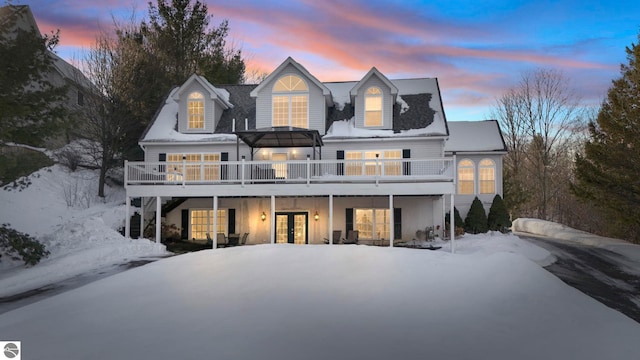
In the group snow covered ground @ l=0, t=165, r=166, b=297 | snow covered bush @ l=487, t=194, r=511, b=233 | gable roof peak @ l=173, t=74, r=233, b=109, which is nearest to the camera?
snow covered ground @ l=0, t=165, r=166, b=297

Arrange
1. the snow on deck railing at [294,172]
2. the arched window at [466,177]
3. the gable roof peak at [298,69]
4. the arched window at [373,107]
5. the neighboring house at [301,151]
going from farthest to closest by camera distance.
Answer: the arched window at [466,177] → the arched window at [373,107] → the gable roof peak at [298,69] → the neighboring house at [301,151] → the snow on deck railing at [294,172]

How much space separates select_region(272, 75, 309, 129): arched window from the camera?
22.4 metres

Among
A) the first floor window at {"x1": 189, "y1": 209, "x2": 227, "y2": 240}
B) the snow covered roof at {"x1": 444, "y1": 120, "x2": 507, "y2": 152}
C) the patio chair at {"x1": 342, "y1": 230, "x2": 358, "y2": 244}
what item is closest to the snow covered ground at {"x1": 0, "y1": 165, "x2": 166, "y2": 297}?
the first floor window at {"x1": 189, "y1": 209, "x2": 227, "y2": 240}

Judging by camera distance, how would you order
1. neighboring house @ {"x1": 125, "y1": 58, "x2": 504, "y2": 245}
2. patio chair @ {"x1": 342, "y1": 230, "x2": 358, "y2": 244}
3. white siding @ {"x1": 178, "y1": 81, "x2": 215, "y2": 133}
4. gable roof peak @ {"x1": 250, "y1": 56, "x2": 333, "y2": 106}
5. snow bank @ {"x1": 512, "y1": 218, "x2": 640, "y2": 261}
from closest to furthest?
patio chair @ {"x1": 342, "y1": 230, "x2": 358, "y2": 244} → snow bank @ {"x1": 512, "y1": 218, "x2": 640, "y2": 261} → neighboring house @ {"x1": 125, "y1": 58, "x2": 504, "y2": 245} → gable roof peak @ {"x1": 250, "y1": 56, "x2": 333, "y2": 106} → white siding @ {"x1": 178, "y1": 81, "x2": 215, "y2": 133}

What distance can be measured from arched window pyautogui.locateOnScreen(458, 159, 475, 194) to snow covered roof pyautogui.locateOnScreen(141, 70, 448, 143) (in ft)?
14.8

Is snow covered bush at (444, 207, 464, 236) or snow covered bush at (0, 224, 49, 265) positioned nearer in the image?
snow covered bush at (0, 224, 49, 265)

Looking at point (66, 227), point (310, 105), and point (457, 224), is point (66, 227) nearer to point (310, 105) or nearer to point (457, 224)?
point (310, 105)

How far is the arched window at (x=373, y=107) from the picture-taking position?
73.0ft

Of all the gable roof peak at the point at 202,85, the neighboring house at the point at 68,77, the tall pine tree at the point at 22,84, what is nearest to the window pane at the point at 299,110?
the gable roof peak at the point at 202,85

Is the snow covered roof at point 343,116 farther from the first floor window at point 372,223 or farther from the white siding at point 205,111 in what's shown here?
the first floor window at point 372,223

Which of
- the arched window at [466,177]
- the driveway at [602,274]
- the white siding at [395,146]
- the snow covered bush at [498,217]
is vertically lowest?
the driveway at [602,274]

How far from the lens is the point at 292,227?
859 inches

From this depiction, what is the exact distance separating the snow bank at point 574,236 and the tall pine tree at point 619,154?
1.20 m

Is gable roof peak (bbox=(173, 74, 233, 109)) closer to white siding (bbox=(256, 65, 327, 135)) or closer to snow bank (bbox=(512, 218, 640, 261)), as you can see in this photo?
white siding (bbox=(256, 65, 327, 135))
